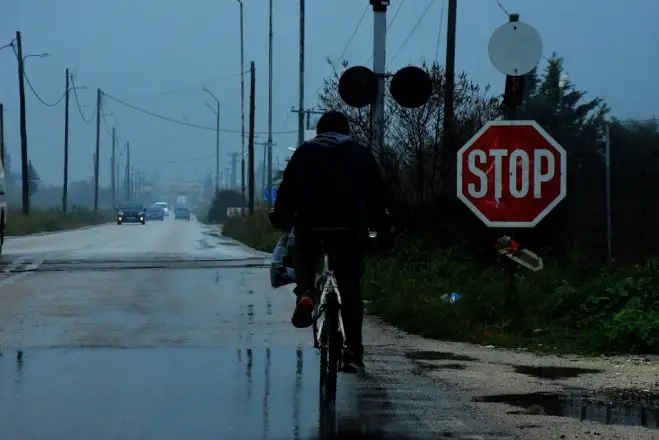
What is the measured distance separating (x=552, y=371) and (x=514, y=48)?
146 inches

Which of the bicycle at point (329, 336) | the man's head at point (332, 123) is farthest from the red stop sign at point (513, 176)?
the bicycle at point (329, 336)

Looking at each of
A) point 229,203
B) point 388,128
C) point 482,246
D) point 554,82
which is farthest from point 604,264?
point 229,203

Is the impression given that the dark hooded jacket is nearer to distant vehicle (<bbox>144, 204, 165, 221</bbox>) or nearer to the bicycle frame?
the bicycle frame

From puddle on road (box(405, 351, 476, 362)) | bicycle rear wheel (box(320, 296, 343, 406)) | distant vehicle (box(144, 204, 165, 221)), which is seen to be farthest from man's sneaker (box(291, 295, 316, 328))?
distant vehicle (box(144, 204, 165, 221))

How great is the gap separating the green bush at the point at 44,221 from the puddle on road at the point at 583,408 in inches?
2059

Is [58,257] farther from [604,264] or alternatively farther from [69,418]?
[69,418]

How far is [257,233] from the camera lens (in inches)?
1666

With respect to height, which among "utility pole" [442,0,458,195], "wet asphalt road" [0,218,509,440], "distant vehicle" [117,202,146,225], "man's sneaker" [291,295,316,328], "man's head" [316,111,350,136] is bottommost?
"wet asphalt road" [0,218,509,440]

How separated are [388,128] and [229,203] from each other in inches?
3652

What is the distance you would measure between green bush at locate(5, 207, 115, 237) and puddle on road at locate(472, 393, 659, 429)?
172ft

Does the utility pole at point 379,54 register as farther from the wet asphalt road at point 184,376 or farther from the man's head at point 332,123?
the man's head at point 332,123

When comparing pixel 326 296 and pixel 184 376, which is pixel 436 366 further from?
pixel 326 296

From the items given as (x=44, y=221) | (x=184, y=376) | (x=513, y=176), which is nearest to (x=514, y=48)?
(x=513, y=176)

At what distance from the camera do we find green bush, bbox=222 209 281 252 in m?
35.8
